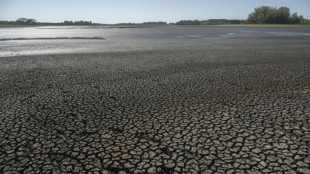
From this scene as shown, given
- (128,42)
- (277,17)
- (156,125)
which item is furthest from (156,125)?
(277,17)

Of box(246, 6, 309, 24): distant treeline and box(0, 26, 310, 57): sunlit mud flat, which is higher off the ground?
box(246, 6, 309, 24): distant treeline

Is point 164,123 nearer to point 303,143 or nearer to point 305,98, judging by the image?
point 303,143

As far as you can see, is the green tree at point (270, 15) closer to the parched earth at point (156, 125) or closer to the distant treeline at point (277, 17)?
the distant treeline at point (277, 17)

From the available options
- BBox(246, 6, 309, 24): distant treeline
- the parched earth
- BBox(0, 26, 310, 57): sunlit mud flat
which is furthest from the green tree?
the parched earth

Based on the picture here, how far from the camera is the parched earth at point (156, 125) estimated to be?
6.41 ft

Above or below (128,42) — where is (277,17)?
above

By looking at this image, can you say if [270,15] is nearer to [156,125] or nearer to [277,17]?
[277,17]

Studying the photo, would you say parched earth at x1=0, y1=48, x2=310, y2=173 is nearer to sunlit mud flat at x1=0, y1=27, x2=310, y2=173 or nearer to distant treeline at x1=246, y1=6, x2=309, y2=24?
sunlit mud flat at x1=0, y1=27, x2=310, y2=173

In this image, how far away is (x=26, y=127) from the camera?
2672mm

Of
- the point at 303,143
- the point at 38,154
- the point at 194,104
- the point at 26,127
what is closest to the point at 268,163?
the point at 303,143

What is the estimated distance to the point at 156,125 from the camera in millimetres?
2734

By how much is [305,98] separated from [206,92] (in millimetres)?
1571

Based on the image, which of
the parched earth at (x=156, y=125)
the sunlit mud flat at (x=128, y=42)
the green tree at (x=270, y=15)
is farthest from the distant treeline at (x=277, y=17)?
the parched earth at (x=156, y=125)

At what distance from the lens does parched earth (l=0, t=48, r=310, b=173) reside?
1.96 metres
